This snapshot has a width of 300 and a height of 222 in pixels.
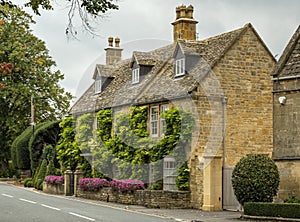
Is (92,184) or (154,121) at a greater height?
(154,121)

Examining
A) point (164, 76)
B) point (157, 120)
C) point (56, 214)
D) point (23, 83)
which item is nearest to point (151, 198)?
point (157, 120)

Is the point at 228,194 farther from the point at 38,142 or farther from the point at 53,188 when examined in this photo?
the point at 38,142

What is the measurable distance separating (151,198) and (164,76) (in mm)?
8415

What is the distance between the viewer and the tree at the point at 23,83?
53.5 meters

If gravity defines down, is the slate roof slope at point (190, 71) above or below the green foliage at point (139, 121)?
above

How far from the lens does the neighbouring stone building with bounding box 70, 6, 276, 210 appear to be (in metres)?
30.4

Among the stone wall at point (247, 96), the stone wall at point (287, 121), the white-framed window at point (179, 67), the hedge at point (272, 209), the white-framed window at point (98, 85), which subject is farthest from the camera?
the white-framed window at point (98, 85)

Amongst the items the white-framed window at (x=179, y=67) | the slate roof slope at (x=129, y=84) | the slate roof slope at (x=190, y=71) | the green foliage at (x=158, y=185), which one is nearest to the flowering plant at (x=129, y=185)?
the green foliage at (x=158, y=185)

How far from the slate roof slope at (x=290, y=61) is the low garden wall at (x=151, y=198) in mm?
6868

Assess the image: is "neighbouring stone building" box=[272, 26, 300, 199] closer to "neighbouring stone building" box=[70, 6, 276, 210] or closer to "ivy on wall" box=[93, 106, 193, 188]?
"neighbouring stone building" box=[70, 6, 276, 210]

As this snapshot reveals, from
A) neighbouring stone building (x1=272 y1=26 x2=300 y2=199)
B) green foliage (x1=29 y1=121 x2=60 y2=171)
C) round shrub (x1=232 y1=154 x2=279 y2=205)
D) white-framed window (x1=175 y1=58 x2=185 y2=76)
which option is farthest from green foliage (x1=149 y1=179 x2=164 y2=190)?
green foliage (x1=29 y1=121 x2=60 y2=171)

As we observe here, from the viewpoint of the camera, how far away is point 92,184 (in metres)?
34.5

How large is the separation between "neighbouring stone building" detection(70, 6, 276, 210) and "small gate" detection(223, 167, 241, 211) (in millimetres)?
42

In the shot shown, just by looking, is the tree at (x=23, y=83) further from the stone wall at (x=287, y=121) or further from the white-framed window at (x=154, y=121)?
the stone wall at (x=287, y=121)
